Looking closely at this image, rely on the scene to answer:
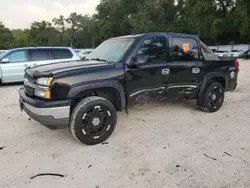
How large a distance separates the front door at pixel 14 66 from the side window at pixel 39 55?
0.89 ft

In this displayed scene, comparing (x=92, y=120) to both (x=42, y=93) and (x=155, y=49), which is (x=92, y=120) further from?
(x=155, y=49)

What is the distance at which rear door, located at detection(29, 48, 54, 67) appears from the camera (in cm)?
842

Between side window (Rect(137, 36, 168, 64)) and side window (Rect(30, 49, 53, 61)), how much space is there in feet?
19.6

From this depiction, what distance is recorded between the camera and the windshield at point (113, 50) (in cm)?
369

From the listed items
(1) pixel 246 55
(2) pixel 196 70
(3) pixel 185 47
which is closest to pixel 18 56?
(3) pixel 185 47

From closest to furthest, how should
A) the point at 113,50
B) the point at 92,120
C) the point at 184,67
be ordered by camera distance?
1. the point at 92,120
2. the point at 113,50
3. the point at 184,67

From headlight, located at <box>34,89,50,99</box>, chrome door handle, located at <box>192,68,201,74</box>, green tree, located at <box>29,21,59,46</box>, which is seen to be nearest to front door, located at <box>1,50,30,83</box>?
headlight, located at <box>34,89,50,99</box>

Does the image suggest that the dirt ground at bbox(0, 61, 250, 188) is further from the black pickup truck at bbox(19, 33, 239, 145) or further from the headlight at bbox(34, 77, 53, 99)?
the headlight at bbox(34, 77, 53, 99)

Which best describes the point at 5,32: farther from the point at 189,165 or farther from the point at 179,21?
the point at 189,165

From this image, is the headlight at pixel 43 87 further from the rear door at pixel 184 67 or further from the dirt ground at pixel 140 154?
the rear door at pixel 184 67

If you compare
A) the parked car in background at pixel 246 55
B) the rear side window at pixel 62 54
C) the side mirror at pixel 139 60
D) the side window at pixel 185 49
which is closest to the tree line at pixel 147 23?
the parked car in background at pixel 246 55

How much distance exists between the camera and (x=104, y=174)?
2.57 meters

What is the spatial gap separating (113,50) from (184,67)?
1.48 metres

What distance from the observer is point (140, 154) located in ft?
9.91
